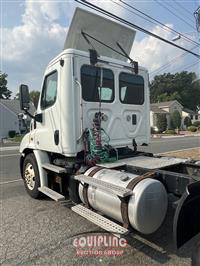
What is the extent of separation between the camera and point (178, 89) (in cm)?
7919

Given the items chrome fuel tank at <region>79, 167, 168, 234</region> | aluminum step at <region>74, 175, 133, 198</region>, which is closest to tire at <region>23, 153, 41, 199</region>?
aluminum step at <region>74, 175, 133, 198</region>

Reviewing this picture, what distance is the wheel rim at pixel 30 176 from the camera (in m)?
5.36

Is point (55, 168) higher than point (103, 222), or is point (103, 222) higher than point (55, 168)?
point (55, 168)

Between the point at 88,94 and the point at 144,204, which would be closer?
the point at 144,204

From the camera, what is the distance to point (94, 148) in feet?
14.2

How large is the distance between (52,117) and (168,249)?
9.40 ft

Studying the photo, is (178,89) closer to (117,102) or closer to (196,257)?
(117,102)

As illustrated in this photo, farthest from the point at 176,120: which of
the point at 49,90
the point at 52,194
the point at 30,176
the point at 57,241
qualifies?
the point at 57,241

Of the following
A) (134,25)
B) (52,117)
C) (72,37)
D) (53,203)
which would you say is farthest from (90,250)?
(134,25)

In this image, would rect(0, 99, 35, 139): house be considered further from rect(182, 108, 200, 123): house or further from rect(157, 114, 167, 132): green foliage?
rect(182, 108, 200, 123): house

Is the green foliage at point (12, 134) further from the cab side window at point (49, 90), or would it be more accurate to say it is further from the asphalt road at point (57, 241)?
the cab side window at point (49, 90)

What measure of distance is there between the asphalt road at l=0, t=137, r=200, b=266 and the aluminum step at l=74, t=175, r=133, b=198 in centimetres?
85

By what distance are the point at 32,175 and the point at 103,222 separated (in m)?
2.49

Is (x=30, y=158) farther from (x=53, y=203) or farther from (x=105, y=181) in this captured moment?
(x=105, y=181)
